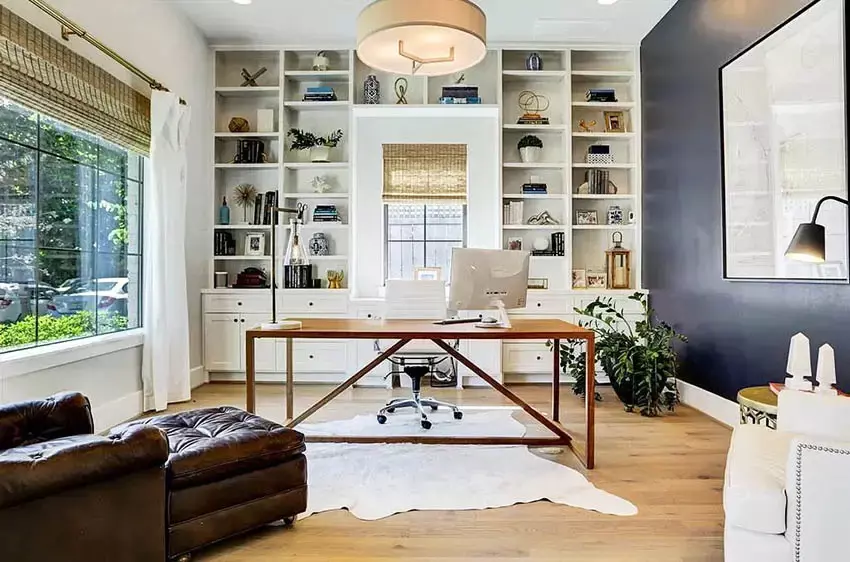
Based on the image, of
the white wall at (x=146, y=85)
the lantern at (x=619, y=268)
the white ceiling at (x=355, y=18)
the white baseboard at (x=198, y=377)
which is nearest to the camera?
the white wall at (x=146, y=85)

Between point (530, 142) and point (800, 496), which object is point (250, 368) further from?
point (530, 142)

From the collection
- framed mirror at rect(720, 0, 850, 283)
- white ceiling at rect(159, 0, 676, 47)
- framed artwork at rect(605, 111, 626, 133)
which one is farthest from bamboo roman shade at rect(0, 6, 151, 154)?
framed artwork at rect(605, 111, 626, 133)

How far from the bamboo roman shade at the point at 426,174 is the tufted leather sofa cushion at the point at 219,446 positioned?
345cm

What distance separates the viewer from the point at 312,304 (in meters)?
5.03

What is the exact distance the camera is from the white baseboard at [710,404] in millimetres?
3611

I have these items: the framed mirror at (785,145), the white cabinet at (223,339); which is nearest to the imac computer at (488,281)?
the framed mirror at (785,145)

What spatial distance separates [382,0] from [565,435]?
8.04ft

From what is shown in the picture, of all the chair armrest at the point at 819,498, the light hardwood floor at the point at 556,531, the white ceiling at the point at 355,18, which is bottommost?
the light hardwood floor at the point at 556,531

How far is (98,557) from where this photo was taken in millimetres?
1677

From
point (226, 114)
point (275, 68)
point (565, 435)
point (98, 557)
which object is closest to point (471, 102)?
point (275, 68)

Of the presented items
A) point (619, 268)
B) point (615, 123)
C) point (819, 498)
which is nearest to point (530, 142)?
point (615, 123)

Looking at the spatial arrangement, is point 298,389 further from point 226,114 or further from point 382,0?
point 382,0

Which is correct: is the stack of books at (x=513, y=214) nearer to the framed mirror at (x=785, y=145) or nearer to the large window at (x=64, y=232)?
the framed mirror at (x=785, y=145)

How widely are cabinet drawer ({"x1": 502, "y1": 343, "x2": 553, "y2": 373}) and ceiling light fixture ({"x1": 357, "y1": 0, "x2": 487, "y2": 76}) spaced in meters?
2.82
